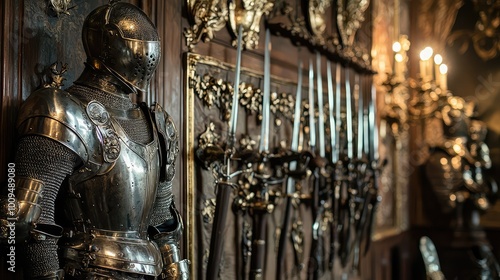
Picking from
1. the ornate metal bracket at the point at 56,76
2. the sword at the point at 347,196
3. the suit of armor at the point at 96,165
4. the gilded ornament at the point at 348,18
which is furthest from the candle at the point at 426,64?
the ornate metal bracket at the point at 56,76

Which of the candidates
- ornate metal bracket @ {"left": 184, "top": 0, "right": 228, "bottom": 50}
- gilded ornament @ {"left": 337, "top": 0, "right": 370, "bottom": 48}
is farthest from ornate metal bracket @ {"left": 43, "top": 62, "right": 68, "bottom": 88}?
gilded ornament @ {"left": 337, "top": 0, "right": 370, "bottom": 48}

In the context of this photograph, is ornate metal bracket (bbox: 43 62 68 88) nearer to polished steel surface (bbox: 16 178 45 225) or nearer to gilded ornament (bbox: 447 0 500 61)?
polished steel surface (bbox: 16 178 45 225)

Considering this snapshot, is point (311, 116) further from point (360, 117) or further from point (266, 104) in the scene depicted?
point (360, 117)

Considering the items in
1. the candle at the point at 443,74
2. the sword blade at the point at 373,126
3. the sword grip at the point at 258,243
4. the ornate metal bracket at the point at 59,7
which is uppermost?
the candle at the point at 443,74

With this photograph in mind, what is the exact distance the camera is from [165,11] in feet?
8.20

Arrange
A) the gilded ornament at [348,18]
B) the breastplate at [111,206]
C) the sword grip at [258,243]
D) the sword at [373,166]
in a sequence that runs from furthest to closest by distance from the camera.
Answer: the sword at [373,166] < the gilded ornament at [348,18] < the sword grip at [258,243] < the breastplate at [111,206]

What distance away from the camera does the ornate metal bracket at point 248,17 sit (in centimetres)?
291

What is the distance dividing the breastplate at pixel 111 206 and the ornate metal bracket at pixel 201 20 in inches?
28.3

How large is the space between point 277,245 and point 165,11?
1357 mm

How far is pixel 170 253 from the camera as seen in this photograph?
219 cm

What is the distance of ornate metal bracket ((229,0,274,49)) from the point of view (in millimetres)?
2912

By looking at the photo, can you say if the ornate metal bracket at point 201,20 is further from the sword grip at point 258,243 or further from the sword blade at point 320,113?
the sword blade at point 320,113

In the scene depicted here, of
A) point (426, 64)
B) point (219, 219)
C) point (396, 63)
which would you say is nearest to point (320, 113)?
point (426, 64)

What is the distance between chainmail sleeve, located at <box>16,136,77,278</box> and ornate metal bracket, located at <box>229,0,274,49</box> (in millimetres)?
1334
